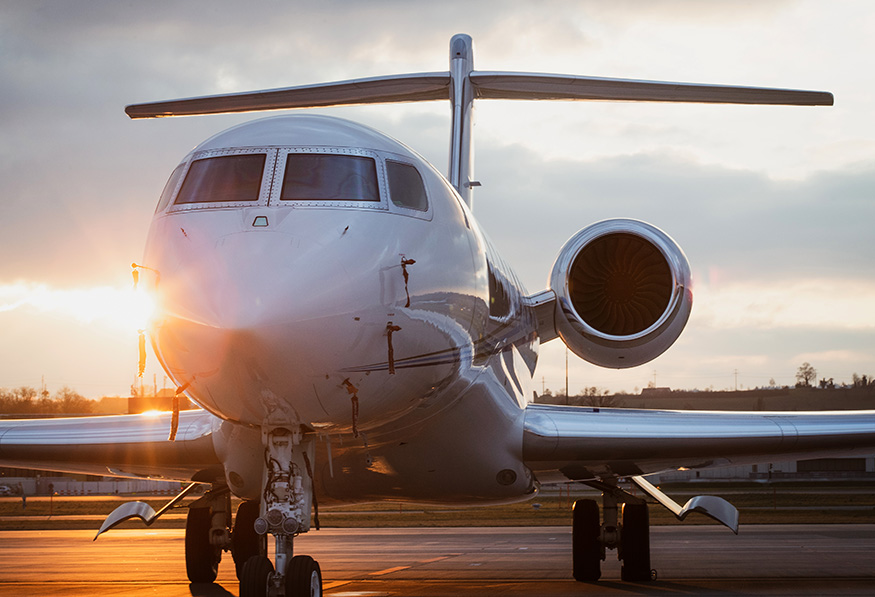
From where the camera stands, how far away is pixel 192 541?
1271 centimetres

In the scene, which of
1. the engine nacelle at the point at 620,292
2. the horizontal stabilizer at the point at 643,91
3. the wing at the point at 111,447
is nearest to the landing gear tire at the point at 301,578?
the wing at the point at 111,447

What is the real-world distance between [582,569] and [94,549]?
10.2m

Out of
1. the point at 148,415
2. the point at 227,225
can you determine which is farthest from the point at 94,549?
the point at 227,225

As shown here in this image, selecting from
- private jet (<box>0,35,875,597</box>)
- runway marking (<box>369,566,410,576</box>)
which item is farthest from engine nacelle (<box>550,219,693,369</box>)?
runway marking (<box>369,566,410,576</box>)

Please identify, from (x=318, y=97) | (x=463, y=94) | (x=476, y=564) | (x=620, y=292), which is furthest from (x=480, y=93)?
(x=476, y=564)

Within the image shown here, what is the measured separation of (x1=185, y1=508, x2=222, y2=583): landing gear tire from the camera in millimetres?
12648

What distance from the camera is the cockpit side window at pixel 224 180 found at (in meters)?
6.79

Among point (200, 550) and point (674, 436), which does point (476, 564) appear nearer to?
point (200, 550)

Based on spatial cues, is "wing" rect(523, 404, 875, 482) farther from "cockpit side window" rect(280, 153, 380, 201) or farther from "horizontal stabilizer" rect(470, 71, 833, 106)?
"horizontal stabilizer" rect(470, 71, 833, 106)

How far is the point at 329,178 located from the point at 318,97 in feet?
29.8

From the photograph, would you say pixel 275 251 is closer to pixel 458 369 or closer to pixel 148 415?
pixel 458 369

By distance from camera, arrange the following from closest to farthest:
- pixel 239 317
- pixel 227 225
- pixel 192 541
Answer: pixel 239 317 < pixel 227 225 < pixel 192 541

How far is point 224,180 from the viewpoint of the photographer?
6965 millimetres

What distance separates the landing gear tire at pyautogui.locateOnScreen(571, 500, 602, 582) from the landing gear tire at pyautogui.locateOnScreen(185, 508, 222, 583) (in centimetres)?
445
